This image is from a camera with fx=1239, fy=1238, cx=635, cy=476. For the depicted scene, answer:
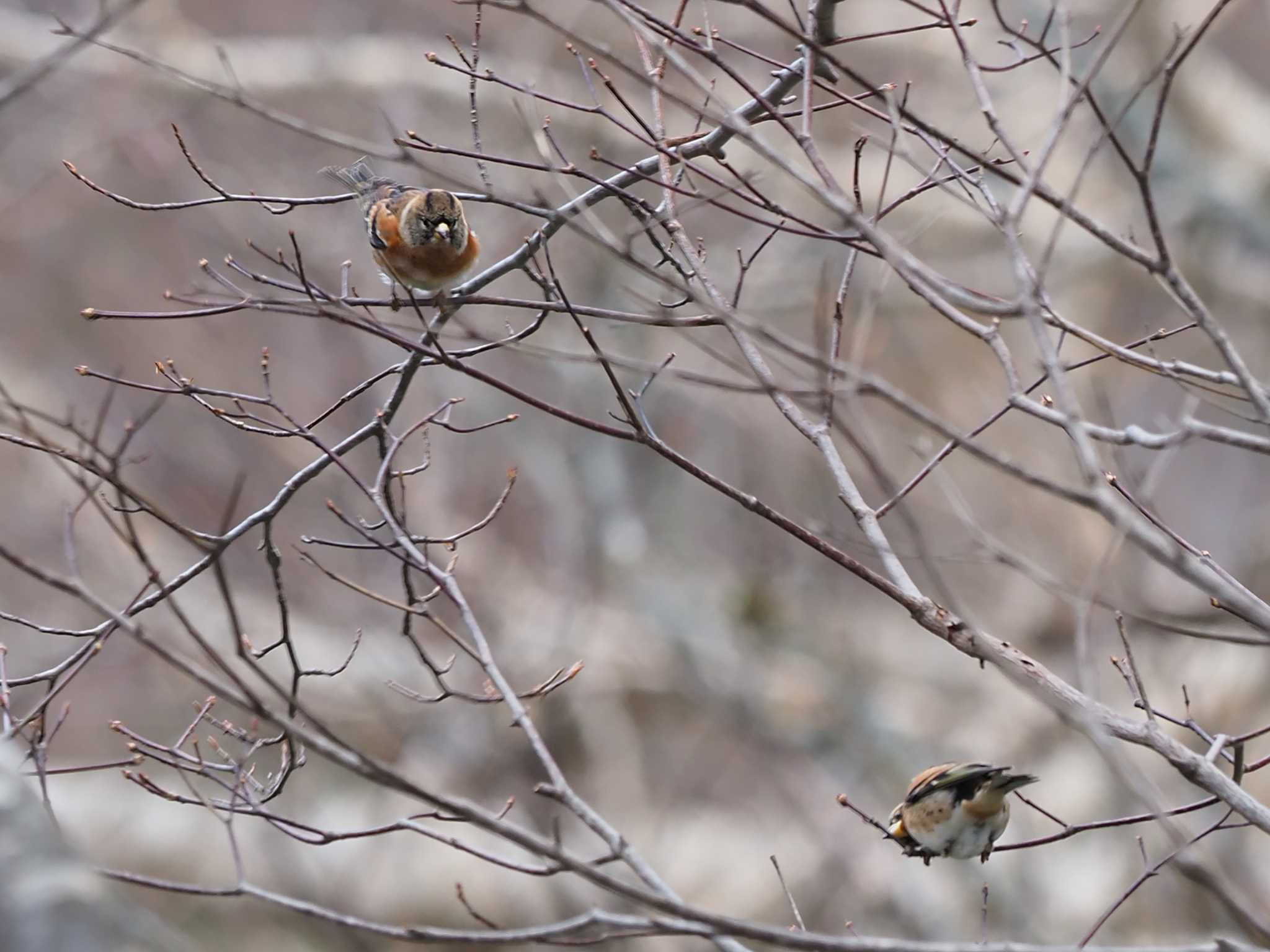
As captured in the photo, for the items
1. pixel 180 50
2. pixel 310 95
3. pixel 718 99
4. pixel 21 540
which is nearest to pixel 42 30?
pixel 180 50

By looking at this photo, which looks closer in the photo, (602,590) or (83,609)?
(602,590)

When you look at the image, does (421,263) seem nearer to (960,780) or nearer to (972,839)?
(960,780)

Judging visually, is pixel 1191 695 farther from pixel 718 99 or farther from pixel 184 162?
pixel 184 162

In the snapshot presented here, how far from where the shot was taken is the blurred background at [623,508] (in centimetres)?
848

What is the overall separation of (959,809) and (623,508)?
706 centimetres

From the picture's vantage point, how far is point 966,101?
30.2 ft

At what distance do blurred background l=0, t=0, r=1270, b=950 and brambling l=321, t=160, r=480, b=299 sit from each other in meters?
3.91

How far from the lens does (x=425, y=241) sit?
124 inches

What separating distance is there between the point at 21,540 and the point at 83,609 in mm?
797

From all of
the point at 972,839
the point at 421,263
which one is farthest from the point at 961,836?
the point at 421,263

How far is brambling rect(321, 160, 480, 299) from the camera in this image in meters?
3.16

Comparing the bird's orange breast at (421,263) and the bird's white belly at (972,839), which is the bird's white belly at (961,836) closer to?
the bird's white belly at (972,839)

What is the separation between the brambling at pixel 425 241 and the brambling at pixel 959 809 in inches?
65.7

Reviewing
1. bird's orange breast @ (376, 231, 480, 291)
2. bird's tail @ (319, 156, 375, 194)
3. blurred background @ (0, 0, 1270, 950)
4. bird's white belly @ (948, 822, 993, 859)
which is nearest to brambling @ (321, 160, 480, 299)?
bird's orange breast @ (376, 231, 480, 291)
